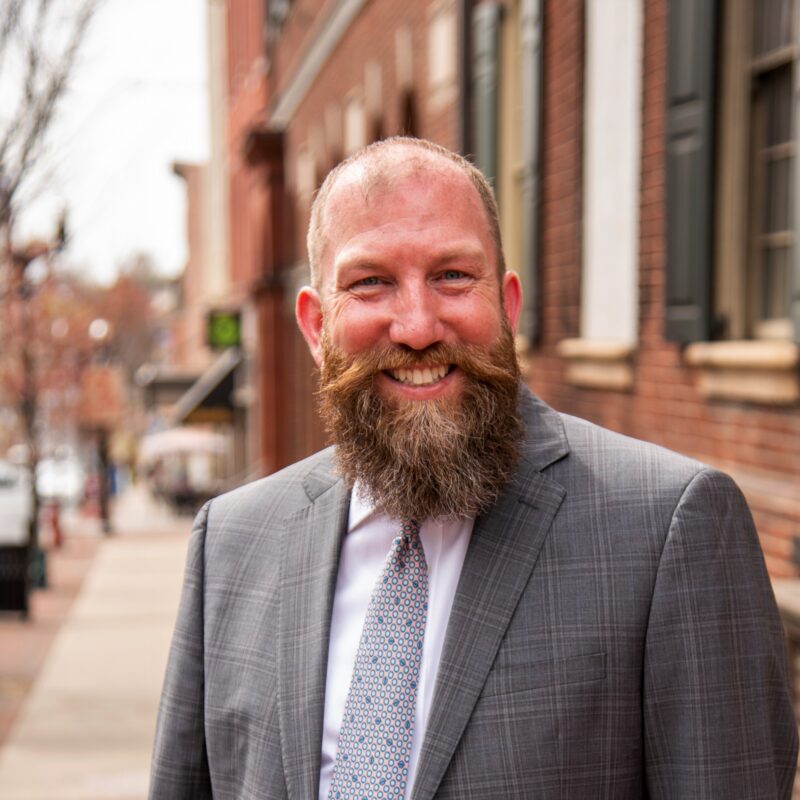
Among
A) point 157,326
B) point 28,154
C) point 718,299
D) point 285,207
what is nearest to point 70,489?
point 157,326

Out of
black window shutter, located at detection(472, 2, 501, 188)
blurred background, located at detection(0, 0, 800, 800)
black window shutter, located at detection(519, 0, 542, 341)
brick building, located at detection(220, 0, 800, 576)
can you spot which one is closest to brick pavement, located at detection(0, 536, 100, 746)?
blurred background, located at detection(0, 0, 800, 800)

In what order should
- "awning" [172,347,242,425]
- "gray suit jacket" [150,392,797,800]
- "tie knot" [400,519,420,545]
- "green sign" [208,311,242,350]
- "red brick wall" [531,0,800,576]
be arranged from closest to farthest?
"gray suit jacket" [150,392,797,800] → "tie knot" [400,519,420,545] → "red brick wall" [531,0,800,576] → "green sign" [208,311,242,350] → "awning" [172,347,242,425]

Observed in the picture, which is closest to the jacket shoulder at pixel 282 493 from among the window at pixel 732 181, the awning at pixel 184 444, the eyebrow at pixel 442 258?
the eyebrow at pixel 442 258

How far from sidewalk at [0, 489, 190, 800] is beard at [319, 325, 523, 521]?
5926 mm

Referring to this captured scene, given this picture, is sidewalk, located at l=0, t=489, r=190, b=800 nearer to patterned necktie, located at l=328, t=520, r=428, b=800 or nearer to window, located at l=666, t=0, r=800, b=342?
window, located at l=666, t=0, r=800, b=342

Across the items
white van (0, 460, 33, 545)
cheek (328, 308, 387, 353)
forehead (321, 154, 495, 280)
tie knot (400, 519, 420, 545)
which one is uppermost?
forehead (321, 154, 495, 280)

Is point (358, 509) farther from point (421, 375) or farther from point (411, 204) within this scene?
point (411, 204)

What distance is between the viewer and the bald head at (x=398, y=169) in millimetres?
2150

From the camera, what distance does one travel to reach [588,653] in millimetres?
1969

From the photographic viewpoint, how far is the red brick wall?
484 cm

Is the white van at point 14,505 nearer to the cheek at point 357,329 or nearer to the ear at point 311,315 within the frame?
the ear at point 311,315

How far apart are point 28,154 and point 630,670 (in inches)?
286

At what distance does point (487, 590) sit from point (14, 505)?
27540 millimetres

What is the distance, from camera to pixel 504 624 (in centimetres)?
204
